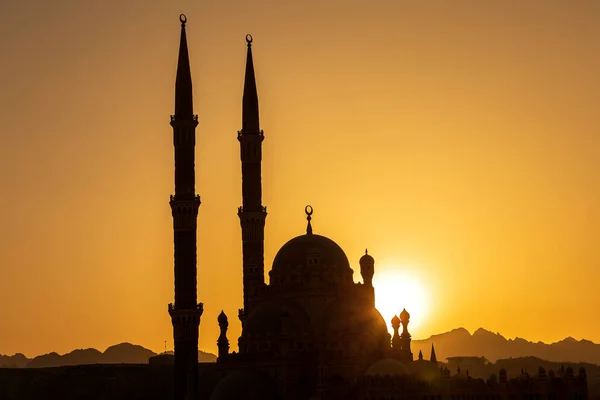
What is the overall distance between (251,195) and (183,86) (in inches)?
444

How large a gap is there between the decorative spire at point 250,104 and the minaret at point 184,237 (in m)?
7.59

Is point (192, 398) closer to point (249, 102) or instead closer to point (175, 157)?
point (175, 157)

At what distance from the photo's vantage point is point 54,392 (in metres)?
122

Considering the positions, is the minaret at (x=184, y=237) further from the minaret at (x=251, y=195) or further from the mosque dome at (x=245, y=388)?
the minaret at (x=251, y=195)

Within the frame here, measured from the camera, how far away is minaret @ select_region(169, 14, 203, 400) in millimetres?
80812

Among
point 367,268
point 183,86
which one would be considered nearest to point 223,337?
point 367,268

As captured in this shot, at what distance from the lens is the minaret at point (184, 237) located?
3182 inches

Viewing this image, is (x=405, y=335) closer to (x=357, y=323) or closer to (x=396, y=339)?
(x=396, y=339)

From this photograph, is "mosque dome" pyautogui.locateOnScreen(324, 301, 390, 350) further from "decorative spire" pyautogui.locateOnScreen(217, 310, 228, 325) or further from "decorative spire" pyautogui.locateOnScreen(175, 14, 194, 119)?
"decorative spire" pyautogui.locateOnScreen(175, 14, 194, 119)

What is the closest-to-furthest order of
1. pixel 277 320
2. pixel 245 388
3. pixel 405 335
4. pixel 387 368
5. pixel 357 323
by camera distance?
pixel 387 368
pixel 245 388
pixel 357 323
pixel 277 320
pixel 405 335

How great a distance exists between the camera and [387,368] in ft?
247

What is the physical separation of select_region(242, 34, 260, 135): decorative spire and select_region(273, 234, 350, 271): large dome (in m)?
11.5

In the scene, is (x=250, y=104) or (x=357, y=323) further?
(x=250, y=104)

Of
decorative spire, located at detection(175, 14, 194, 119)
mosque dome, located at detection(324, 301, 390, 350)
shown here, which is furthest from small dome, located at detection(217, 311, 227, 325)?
decorative spire, located at detection(175, 14, 194, 119)
